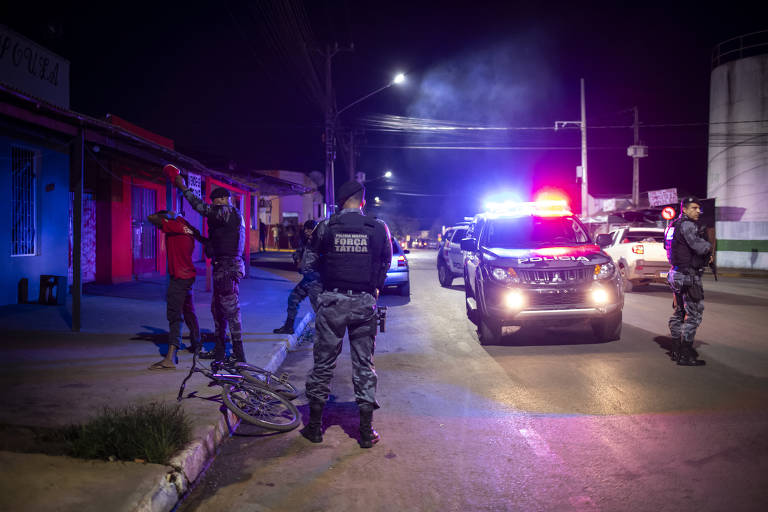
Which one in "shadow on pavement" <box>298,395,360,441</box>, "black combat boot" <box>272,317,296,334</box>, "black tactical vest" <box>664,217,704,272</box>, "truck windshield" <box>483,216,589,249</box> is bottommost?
"shadow on pavement" <box>298,395,360,441</box>

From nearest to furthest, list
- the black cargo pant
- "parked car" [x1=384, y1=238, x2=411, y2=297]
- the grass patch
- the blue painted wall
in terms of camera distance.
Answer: the grass patch < the black cargo pant < the blue painted wall < "parked car" [x1=384, y1=238, x2=411, y2=297]

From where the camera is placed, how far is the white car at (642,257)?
51.9 ft

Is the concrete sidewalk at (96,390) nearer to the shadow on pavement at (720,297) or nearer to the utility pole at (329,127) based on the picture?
the shadow on pavement at (720,297)

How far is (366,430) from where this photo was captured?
4418 millimetres

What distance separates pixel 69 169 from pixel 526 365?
11.6 m

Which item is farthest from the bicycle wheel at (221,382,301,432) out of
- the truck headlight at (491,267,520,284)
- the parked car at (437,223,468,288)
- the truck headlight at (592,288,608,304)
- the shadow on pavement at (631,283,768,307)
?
the shadow on pavement at (631,283,768,307)

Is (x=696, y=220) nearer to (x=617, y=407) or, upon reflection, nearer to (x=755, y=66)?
(x=617, y=407)

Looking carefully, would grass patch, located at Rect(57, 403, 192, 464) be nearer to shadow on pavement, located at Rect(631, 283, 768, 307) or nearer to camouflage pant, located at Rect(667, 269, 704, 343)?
camouflage pant, located at Rect(667, 269, 704, 343)

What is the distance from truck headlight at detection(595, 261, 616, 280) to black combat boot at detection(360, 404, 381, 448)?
192 inches

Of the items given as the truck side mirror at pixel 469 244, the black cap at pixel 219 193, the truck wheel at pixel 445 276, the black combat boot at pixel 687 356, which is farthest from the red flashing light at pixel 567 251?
the truck wheel at pixel 445 276

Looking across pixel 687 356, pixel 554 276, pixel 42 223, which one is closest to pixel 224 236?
pixel 554 276

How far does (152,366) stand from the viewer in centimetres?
635

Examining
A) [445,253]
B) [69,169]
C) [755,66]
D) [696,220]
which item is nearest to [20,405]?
[696,220]

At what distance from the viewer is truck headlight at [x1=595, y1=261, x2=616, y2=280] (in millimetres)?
8086
